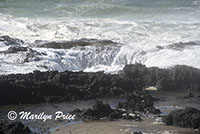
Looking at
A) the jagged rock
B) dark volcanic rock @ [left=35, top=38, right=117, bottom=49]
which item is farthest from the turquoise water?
Answer: dark volcanic rock @ [left=35, top=38, right=117, bottom=49]

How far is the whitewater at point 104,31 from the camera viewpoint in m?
20.7

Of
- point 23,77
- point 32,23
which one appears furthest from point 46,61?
point 32,23

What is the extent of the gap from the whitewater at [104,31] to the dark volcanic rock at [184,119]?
609cm

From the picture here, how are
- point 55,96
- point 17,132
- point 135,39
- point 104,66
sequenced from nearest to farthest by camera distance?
point 17,132 → point 55,96 → point 104,66 → point 135,39

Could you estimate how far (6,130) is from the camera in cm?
1141

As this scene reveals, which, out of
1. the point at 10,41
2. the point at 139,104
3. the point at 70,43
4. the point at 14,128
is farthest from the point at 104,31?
the point at 14,128

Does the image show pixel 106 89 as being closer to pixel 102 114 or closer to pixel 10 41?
pixel 102 114

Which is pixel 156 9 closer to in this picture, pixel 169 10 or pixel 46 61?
pixel 169 10

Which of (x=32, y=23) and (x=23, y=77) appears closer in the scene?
(x=23, y=77)

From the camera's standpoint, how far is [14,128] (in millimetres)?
11352

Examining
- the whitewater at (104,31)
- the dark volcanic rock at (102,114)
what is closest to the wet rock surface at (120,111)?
the dark volcanic rock at (102,114)

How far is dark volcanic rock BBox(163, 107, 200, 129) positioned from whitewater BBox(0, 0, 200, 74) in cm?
609

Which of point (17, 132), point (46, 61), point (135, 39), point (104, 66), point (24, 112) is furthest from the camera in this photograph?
point (135, 39)

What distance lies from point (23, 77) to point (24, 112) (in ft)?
8.07
